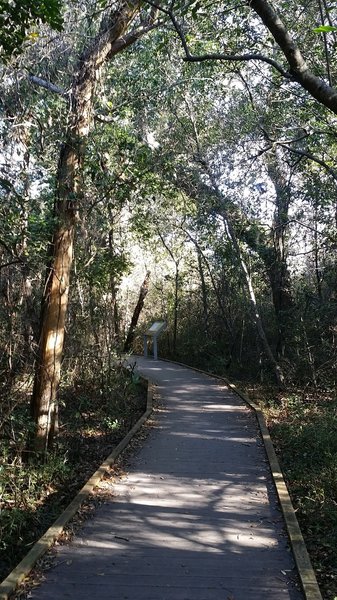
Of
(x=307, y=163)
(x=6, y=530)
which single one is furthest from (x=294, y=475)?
(x=307, y=163)

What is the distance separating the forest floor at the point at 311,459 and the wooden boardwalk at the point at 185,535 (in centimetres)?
40

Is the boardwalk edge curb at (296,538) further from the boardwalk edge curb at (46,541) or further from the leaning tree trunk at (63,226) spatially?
the leaning tree trunk at (63,226)

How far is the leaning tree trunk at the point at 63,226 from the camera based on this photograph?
8.78m

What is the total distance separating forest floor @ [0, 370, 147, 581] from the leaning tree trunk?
0.40m

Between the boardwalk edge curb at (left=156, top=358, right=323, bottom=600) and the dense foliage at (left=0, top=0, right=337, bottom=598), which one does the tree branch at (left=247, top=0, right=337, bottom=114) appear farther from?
the boardwalk edge curb at (left=156, top=358, right=323, bottom=600)

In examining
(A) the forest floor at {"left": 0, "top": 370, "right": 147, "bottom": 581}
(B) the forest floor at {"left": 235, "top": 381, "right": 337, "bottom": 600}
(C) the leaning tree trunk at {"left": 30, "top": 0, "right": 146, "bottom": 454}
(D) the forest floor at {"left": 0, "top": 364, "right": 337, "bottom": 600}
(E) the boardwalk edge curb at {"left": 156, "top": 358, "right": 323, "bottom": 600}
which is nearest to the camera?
(E) the boardwalk edge curb at {"left": 156, "top": 358, "right": 323, "bottom": 600}

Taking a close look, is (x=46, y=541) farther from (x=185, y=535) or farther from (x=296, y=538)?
(x=296, y=538)

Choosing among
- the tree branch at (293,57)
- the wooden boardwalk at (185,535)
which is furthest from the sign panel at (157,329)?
the tree branch at (293,57)

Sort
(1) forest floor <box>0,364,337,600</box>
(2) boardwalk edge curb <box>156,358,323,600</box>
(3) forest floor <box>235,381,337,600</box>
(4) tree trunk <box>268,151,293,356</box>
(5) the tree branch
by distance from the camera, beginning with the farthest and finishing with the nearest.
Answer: (4) tree trunk <box>268,151,293,356</box> → (1) forest floor <box>0,364,337,600</box> → (3) forest floor <box>235,381,337,600</box> → (2) boardwalk edge curb <box>156,358,323,600</box> → (5) the tree branch

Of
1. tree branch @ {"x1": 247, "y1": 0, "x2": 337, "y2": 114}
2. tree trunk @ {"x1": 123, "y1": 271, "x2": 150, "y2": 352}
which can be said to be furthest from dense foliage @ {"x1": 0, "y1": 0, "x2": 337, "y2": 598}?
tree trunk @ {"x1": 123, "y1": 271, "x2": 150, "y2": 352}

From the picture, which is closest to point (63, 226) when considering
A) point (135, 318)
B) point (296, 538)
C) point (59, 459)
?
point (59, 459)

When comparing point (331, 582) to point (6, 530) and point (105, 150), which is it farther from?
point (105, 150)

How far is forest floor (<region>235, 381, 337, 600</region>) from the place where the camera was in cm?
561

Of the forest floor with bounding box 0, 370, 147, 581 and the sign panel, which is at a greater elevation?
the sign panel
